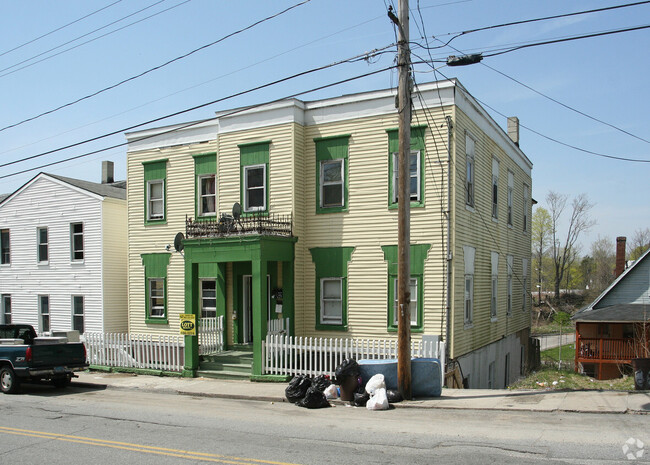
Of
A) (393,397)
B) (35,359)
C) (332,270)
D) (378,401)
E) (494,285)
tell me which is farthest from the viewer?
(494,285)

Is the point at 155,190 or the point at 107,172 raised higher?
the point at 107,172

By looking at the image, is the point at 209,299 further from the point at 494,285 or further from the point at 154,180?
the point at 494,285

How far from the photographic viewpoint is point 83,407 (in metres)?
13.2

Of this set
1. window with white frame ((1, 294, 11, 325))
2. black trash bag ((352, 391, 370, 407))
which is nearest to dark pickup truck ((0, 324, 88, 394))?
black trash bag ((352, 391, 370, 407))

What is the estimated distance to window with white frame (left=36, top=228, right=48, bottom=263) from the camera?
80.0 feet

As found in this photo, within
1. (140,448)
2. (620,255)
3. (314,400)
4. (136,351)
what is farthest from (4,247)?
(620,255)

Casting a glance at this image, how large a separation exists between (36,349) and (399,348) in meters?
9.41

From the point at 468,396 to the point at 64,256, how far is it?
57.9ft

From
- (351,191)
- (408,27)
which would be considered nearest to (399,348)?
(351,191)

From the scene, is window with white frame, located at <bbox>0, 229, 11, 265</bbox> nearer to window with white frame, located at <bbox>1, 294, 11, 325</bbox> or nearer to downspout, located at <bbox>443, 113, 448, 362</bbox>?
window with white frame, located at <bbox>1, 294, 11, 325</bbox>

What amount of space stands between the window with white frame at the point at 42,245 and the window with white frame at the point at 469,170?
17606 mm

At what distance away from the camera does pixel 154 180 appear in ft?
69.2

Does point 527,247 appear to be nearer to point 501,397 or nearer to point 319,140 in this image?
point 319,140

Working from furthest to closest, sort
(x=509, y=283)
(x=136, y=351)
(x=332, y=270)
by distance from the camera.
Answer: (x=509, y=283), (x=136, y=351), (x=332, y=270)
